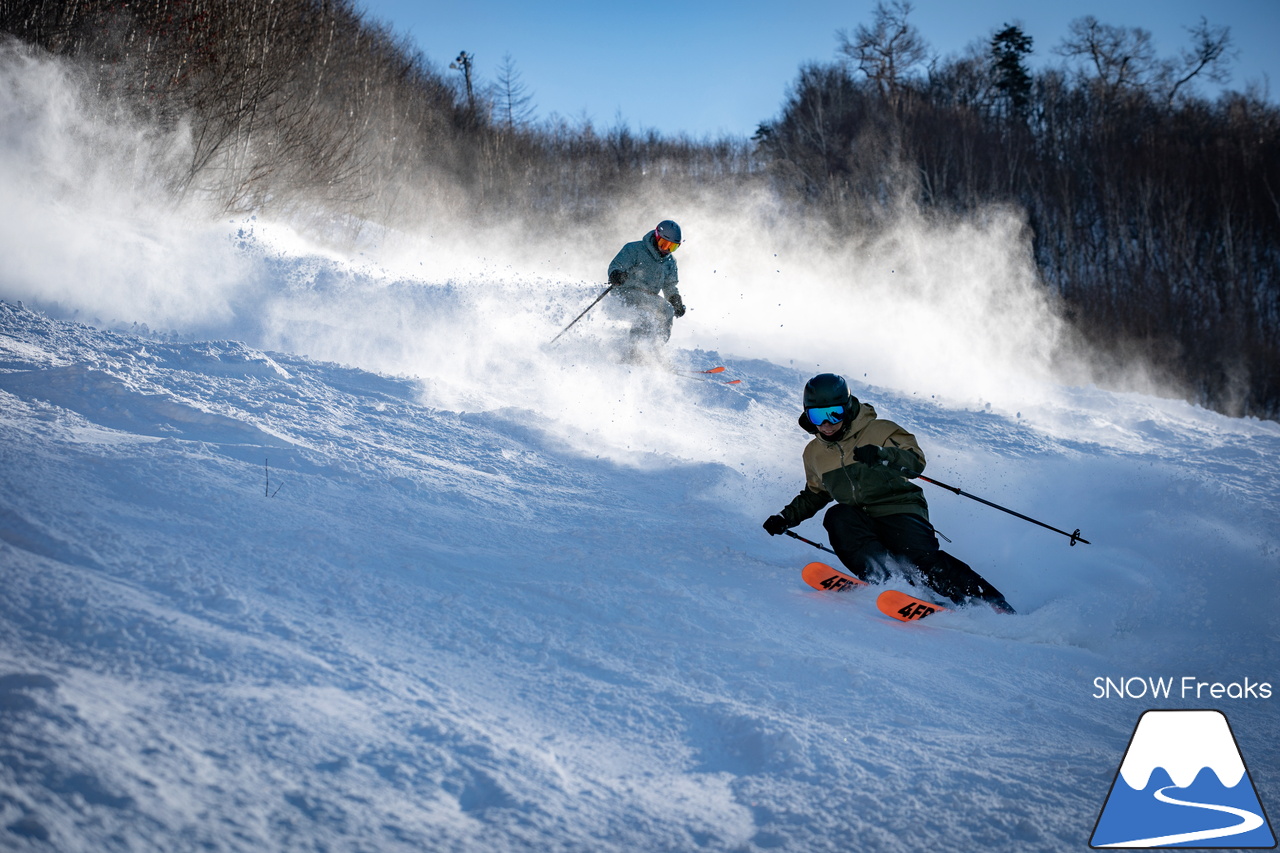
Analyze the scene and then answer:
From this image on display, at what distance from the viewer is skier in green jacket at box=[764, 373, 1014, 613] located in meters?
3.63

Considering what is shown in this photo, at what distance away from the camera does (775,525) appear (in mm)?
3812

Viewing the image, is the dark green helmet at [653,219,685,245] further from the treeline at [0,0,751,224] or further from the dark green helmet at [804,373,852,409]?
the treeline at [0,0,751,224]

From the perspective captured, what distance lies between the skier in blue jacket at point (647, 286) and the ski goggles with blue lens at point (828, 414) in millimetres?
4032

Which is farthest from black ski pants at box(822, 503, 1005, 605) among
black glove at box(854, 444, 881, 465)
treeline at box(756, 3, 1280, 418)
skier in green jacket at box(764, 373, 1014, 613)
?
treeline at box(756, 3, 1280, 418)

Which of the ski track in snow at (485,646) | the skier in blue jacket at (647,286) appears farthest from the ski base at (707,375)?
the ski track in snow at (485,646)

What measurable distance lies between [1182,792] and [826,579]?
1482 mm

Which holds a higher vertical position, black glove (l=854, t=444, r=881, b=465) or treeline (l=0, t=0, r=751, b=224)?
treeline (l=0, t=0, r=751, b=224)

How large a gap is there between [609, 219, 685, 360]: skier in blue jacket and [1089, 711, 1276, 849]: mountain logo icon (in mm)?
5882

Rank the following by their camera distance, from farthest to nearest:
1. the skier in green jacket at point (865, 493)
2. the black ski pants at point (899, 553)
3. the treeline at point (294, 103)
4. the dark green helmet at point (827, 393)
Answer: the treeline at point (294, 103), the dark green helmet at point (827, 393), the skier in green jacket at point (865, 493), the black ski pants at point (899, 553)

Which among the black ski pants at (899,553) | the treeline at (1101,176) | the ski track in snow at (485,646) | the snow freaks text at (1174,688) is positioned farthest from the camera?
the treeline at (1101,176)

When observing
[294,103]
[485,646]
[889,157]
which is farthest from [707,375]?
[889,157]

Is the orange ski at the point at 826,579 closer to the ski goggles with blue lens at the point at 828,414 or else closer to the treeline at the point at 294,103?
the ski goggles with blue lens at the point at 828,414

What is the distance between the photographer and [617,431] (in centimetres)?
562

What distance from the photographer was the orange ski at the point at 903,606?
309 centimetres
